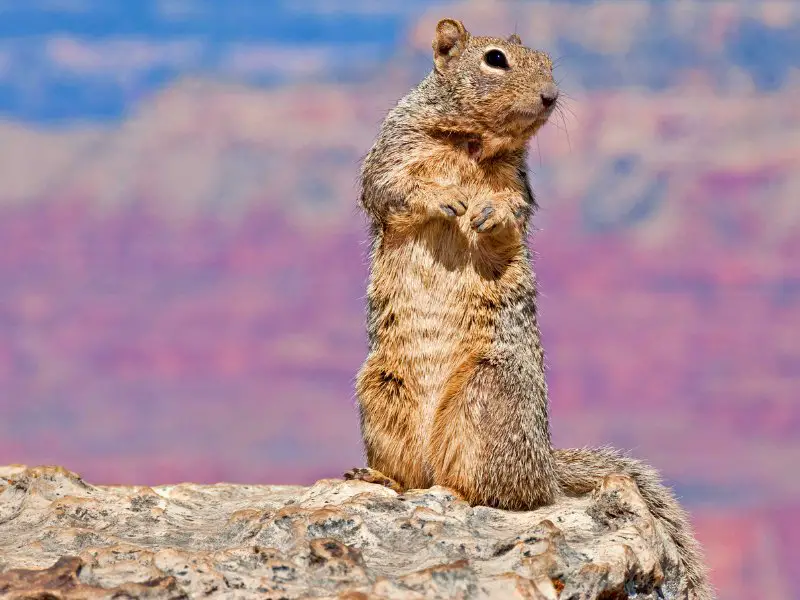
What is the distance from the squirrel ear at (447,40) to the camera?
1095 centimetres

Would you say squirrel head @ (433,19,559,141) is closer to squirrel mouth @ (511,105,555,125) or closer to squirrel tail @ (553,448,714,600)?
squirrel mouth @ (511,105,555,125)

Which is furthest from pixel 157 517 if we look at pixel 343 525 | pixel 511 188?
pixel 511 188

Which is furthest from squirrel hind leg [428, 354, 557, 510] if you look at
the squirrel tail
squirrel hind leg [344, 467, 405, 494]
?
the squirrel tail

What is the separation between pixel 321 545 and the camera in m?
7.33

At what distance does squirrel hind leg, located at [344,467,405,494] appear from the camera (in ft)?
32.3

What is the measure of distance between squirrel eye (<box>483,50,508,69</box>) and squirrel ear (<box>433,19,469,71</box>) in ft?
1.34

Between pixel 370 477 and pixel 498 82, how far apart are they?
3.82 metres

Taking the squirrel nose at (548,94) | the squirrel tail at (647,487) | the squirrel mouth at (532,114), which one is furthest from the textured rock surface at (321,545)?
the squirrel nose at (548,94)

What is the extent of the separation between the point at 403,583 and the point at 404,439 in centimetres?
303

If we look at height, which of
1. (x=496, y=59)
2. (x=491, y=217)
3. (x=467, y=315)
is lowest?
(x=467, y=315)

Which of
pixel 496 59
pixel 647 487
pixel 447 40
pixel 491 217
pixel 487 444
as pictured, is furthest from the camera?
pixel 447 40

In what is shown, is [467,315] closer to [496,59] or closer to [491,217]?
[491,217]

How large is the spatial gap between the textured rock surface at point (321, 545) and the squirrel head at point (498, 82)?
3.42 meters

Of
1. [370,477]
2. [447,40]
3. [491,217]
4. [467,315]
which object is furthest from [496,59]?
[370,477]
